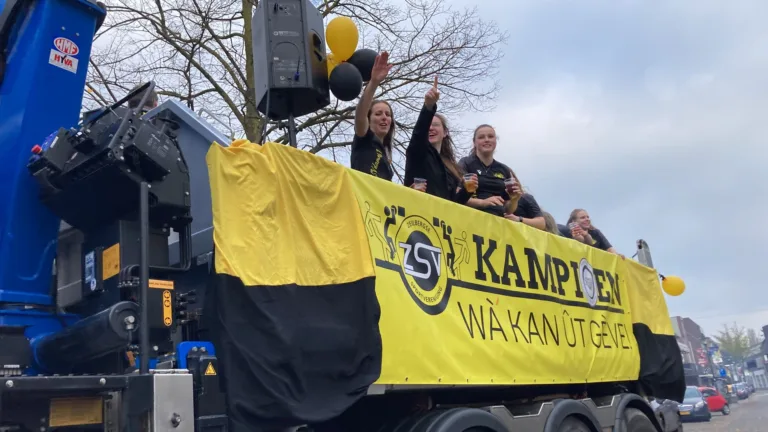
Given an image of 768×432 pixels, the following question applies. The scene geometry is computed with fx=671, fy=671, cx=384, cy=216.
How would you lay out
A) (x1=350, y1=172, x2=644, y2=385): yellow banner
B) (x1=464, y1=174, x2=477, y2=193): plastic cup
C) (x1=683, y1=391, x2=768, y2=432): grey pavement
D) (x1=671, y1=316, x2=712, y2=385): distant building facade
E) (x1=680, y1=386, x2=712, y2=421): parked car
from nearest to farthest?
1. (x1=350, y1=172, x2=644, y2=385): yellow banner
2. (x1=464, y1=174, x2=477, y2=193): plastic cup
3. (x1=683, y1=391, x2=768, y2=432): grey pavement
4. (x1=680, y1=386, x2=712, y2=421): parked car
5. (x1=671, y1=316, x2=712, y2=385): distant building facade

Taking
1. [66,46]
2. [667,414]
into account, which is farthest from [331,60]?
[667,414]

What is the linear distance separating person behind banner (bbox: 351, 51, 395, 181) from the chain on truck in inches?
14.4

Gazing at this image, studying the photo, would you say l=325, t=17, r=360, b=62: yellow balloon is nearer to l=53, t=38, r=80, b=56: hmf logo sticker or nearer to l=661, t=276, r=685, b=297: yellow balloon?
l=53, t=38, r=80, b=56: hmf logo sticker

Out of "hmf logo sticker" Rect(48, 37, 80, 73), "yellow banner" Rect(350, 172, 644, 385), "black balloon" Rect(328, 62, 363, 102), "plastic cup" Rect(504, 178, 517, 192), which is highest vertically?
"black balloon" Rect(328, 62, 363, 102)

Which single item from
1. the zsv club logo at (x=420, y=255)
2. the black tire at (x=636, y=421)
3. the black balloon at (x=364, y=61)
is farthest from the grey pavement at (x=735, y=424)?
the black balloon at (x=364, y=61)

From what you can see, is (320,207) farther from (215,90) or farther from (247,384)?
(215,90)

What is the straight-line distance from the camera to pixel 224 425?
2.98m

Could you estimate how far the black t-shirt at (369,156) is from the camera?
4957 millimetres

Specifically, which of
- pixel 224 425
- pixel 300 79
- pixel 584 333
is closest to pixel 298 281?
pixel 224 425

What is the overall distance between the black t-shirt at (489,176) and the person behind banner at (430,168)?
369 mm

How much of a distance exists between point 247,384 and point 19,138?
5.43 ft

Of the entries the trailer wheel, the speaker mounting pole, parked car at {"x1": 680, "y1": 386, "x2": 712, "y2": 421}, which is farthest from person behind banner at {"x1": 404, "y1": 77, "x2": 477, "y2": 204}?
parked car at {"x1": 680, "y1": 386, "x2": 712, "y2": 421}

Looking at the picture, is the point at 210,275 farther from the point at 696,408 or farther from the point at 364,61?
the point at 696,408

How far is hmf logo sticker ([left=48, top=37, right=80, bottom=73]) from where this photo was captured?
3506 millimetres
